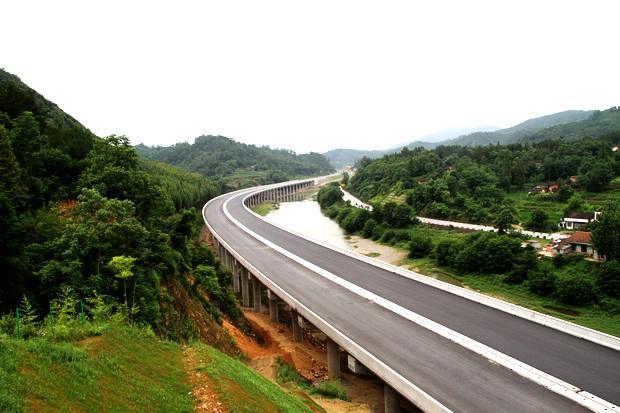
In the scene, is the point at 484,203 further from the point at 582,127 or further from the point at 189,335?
the point at 582,127

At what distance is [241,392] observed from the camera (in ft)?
40.3

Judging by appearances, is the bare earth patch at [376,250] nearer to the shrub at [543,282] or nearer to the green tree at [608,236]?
the shrub at [543,282]

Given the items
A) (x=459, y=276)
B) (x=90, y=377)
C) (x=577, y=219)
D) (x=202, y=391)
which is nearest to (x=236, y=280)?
(x=459, y=276)

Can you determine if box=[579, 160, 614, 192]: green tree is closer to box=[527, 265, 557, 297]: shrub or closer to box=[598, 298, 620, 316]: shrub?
box=[527, 265, 557, 297]: shrub

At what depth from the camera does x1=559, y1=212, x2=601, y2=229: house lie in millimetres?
50938

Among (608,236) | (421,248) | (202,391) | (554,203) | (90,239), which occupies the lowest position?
(421,248)

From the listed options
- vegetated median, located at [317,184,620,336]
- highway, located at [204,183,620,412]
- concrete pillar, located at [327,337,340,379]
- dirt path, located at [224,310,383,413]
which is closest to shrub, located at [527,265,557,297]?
vegetated median, located at [317,184,620,336]

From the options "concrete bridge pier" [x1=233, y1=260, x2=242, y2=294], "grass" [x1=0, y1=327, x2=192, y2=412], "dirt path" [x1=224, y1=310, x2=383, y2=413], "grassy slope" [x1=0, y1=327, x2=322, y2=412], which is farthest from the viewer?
"concrete bridge pier" [x1=233, y1=260, x2=242, y2=294]

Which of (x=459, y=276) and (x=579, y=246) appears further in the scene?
(x=459, y=276)

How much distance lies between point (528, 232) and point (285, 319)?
35025mm

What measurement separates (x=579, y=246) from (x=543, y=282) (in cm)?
968

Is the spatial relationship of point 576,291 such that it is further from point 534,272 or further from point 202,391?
point 202,391

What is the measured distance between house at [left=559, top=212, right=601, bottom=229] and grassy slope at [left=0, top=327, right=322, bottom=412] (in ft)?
163

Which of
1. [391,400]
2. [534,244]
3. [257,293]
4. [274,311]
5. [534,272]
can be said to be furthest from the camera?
[534,244]
